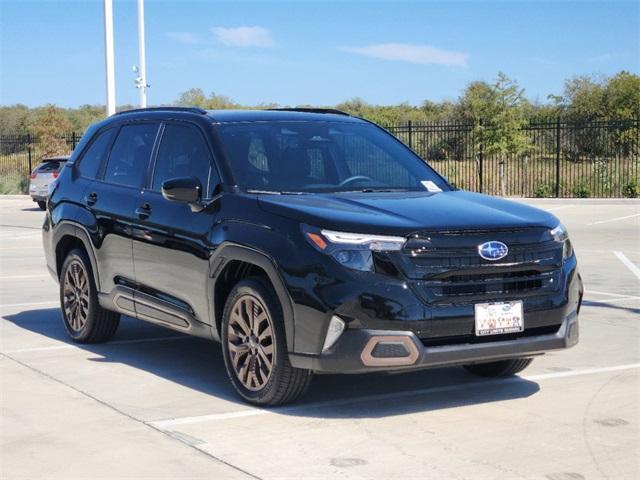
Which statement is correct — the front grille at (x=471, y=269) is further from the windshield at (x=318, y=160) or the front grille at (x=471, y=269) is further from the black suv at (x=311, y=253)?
the windshield at (x=318, y=160)

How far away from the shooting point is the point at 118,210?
795 centimetres

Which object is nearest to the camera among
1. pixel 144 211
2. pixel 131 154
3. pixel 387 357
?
pixel 387 357

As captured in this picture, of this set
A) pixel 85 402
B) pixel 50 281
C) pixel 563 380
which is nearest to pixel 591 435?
pixel 563 380

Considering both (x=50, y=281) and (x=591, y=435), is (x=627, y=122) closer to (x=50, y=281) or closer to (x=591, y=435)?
(x=50, y=281)

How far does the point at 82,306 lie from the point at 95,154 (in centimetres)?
129

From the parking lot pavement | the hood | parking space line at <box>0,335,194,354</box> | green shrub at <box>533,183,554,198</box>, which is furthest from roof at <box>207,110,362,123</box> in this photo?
green shrub at <box>533,183,554,198</box>

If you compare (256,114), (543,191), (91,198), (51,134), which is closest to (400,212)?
(256,114)

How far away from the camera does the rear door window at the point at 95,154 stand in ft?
28.4

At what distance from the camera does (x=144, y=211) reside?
7574mm

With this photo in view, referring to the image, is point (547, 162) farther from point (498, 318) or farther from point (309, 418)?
point (309, 418)

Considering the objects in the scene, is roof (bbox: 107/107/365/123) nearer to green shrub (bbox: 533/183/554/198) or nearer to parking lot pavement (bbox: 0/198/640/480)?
parking lot pavement (bbox: 0/198/640/480)

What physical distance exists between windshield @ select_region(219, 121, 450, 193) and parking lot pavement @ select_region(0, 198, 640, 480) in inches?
54.4

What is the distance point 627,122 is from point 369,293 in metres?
24.3

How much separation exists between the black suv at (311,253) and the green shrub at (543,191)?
2218 cm
